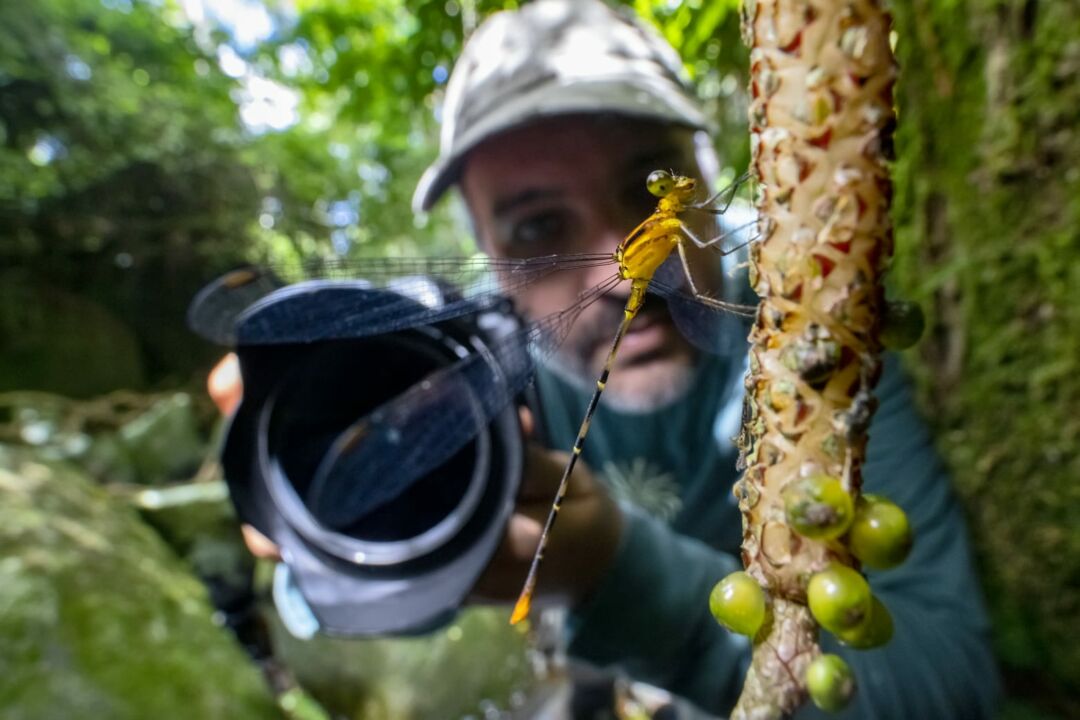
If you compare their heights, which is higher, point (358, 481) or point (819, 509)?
point (819, 509)

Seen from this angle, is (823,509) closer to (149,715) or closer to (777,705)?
(777,705)

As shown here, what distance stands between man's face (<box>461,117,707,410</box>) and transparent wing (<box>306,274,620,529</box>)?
0.03 m

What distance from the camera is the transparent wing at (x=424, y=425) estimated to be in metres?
0.49

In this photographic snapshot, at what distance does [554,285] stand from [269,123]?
2784 mm

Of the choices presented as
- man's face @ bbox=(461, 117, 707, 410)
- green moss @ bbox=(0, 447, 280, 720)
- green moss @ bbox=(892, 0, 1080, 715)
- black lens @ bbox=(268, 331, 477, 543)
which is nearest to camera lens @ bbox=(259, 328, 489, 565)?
black lens @ bbox=(268, 331, 477, 543)

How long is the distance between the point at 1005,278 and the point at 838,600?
25.2 inches

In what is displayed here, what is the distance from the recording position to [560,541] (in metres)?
0.58

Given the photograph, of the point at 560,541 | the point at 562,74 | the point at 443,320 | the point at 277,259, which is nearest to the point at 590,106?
the point at 562,74

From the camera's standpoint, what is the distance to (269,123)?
2.79 meters

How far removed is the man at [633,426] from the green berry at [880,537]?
186 mm

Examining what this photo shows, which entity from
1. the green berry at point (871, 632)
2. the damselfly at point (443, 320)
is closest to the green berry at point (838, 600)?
the green berry at point (871, 632)

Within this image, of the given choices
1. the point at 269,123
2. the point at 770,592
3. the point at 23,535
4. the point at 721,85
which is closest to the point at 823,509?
the point at 770,592

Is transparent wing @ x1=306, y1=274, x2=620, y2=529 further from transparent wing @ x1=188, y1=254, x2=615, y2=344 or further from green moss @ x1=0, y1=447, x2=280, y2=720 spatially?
green moss @ x1=0, y1=447, x2=280, y2=720

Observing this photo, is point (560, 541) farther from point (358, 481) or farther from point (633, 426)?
point (633, 426)
